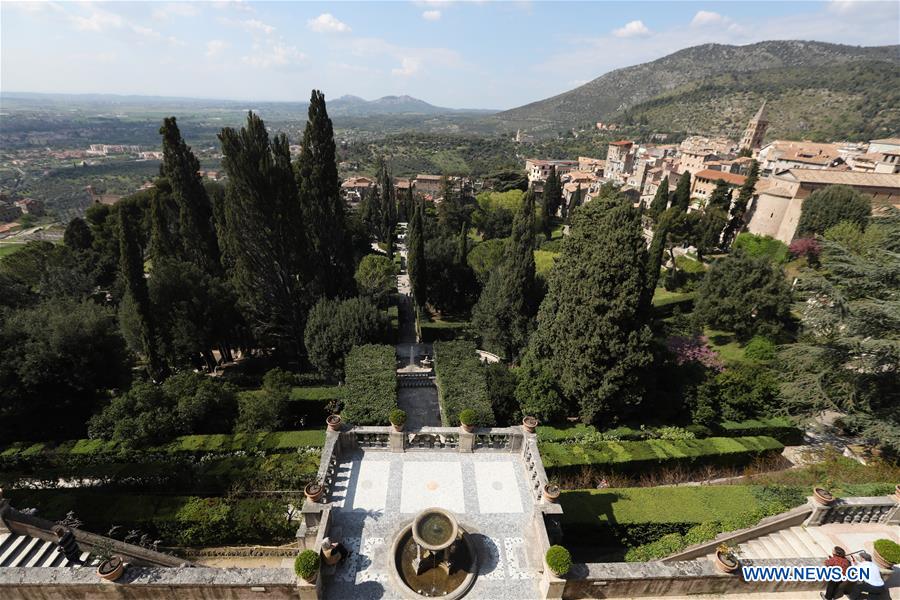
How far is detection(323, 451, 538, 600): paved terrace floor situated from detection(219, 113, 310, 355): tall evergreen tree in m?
17.9

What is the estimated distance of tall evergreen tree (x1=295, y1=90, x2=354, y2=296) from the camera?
97.0ft

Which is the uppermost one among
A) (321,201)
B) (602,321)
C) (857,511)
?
(321,201)

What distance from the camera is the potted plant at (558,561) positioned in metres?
9.69

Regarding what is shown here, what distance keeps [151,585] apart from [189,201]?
97.2 feet

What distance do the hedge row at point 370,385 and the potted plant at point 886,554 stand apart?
16732 mm

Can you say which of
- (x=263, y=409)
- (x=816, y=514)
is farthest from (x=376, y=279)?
(x=816, y=514)

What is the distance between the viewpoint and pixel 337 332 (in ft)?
84.0

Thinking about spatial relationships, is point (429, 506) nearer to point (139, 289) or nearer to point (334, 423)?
point (334, 423)

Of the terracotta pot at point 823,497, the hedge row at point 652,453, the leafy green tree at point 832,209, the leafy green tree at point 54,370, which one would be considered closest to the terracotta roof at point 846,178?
the leafy green tree at point 832,209

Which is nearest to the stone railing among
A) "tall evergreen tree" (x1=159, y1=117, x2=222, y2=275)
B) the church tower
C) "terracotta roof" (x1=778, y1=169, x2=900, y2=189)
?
"tall evergreen tree" (x1=159, y1=117, x2=222, y2=275)

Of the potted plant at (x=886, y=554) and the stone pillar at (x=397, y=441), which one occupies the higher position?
the potted plant at (x=886, y=554)

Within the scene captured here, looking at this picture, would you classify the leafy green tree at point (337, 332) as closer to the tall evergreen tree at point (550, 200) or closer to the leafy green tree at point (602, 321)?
the leafy green tree at point (602, 321)

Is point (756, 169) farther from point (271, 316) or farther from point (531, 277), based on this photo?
point (271, 316)

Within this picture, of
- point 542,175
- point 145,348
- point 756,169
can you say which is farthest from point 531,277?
point 542,175
